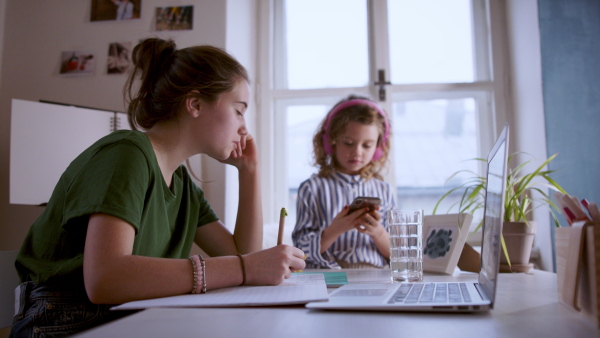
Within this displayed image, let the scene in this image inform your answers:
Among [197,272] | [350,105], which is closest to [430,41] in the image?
[350,105]

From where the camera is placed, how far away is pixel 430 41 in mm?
2668

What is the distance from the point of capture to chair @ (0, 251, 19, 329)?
108 cm

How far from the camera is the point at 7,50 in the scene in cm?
239

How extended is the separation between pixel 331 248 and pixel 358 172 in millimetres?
354

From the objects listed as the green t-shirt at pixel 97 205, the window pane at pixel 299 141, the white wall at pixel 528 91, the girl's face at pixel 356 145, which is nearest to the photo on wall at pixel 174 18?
the window pane at pixel 299 141

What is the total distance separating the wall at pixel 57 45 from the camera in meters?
2.26

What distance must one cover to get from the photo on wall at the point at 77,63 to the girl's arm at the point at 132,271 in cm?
177

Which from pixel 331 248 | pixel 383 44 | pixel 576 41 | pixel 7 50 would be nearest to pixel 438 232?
pixel 331 248

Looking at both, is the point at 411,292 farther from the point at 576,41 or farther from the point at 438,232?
the point at 576,41

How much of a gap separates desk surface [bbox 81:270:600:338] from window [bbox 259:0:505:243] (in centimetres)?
194

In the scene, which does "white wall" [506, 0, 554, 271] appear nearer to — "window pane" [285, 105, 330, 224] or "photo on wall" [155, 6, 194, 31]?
"window pane" [285, 105, 330, 224]

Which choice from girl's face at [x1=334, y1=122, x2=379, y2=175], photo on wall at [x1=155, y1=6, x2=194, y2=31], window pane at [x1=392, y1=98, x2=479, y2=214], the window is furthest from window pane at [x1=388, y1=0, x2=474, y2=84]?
photo on wall at [x1=155, y1=6, x2=194, y2=31]

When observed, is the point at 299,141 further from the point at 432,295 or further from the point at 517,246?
the point at 432,295

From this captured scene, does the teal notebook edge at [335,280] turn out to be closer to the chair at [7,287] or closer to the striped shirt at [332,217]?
the striped shirt at [332,217]
